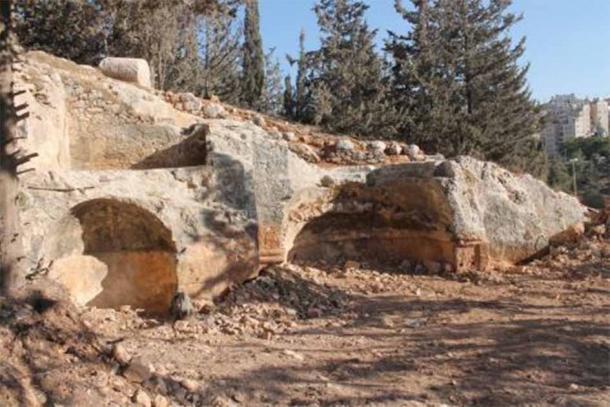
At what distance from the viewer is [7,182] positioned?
4.52 metres

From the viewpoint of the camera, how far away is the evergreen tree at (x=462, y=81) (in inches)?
796

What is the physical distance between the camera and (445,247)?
9.01 m

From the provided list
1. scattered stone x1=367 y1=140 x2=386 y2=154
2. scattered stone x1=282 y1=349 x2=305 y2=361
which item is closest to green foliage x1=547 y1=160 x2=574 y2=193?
scattered stone x1=367 y1=140 x2=386 y2=154

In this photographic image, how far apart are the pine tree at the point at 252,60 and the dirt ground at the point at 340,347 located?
1364cm

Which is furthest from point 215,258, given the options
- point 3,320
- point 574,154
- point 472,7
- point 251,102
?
point 574,154

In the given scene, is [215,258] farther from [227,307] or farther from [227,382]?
[227,382]

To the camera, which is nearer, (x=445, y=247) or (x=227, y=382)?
(x=227, y=382)

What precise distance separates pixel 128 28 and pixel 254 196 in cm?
916

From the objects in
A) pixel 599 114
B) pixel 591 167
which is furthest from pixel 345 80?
pixel 599 114

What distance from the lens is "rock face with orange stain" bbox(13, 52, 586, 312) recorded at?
687 centimetres

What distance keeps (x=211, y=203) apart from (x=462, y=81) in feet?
53.4

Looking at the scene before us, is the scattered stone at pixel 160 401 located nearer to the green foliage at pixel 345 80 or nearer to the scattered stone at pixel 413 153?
the scattered stone at pixel 413 153

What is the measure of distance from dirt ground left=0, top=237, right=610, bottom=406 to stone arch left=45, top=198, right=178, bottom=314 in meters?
0.36

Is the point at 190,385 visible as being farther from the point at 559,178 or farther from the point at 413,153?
the point at 559,178
